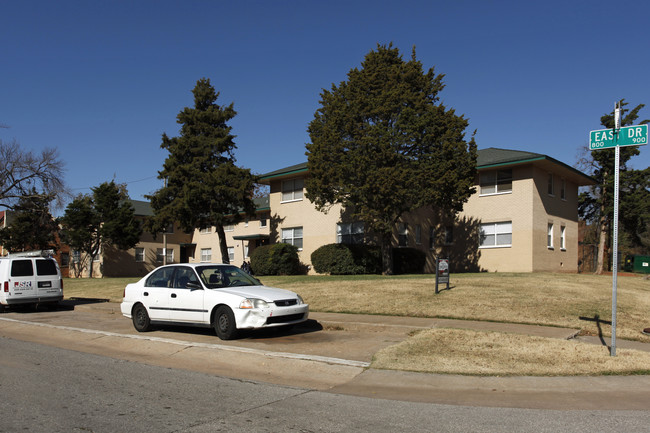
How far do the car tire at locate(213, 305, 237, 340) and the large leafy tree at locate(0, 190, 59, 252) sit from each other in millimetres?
39131

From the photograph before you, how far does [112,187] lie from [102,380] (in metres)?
39.2

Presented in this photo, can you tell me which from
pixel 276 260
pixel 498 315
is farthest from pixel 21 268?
pixel 276 260

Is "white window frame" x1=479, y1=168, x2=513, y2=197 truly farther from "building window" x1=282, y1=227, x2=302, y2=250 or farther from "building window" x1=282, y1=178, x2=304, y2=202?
"building window" x1=282, y1=227, x2=302, y2=250

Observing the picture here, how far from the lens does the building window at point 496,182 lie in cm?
2781

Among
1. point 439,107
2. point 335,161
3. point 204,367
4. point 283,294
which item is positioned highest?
point 439,107

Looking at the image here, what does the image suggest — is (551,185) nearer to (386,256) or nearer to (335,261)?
(386,256)

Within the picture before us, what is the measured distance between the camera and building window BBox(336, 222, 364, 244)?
95.0 feet

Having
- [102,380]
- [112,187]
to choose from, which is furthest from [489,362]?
[112,187]

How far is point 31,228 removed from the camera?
45.0 meters

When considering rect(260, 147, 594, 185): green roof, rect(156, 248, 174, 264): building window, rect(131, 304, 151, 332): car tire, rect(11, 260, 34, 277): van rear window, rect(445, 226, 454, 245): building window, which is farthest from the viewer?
rect(156, 248, 174, 264): building window

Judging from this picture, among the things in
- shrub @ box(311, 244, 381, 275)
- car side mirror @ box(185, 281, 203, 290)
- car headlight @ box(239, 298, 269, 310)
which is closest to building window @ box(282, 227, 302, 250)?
shrub @ box(311, 244, 381, 275)

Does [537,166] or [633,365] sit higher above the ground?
[537,166]

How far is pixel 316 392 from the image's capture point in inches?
266

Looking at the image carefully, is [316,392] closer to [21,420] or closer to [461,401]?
[461,401]
